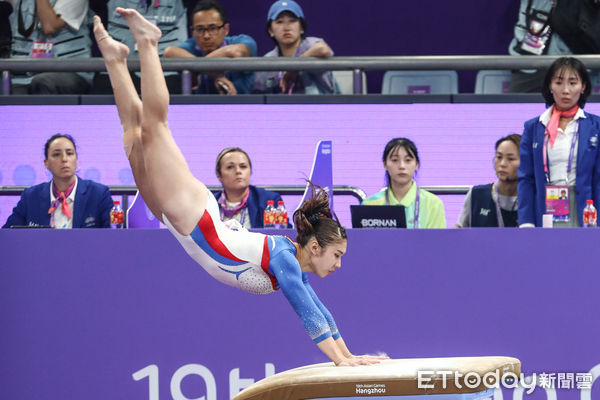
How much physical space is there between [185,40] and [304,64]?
1193 mm

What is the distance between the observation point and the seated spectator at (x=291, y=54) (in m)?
6.48

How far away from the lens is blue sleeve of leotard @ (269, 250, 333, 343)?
3.57 m

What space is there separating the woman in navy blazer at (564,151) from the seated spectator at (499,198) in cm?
22

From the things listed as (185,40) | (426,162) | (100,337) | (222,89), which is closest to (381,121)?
(426,162)

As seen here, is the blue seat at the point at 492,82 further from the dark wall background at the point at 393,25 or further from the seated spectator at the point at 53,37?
the seated spectator at the point at 53,37

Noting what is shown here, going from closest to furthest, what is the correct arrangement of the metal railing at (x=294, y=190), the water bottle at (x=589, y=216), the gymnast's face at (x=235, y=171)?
the water bottle at (x=589, y=216) → the gymnast's face at (x=235, y=171) → the metal railing at (x=294, y=190)

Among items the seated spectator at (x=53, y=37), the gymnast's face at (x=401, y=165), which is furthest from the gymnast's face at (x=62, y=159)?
the gymnast's face at (x=401, y=165)

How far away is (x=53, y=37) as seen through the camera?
22.7 ft

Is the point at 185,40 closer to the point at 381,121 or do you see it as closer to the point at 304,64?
the point at 304,64

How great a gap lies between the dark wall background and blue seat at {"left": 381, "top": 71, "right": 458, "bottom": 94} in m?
1.50

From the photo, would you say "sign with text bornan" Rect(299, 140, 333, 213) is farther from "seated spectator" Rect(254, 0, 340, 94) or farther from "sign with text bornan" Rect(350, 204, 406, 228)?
"seated spectator" Rect(254, 0, 340, 94)

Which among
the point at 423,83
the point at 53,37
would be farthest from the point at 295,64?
the point at 53,37

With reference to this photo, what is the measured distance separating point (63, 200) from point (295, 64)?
1.98 m

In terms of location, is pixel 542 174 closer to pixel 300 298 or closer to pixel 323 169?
pixel 323 169
